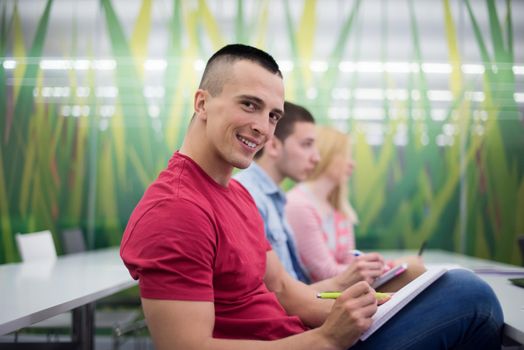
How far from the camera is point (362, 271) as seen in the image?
179 cm

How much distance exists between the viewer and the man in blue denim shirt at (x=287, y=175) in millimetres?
1829

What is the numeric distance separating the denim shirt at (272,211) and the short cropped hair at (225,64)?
802 millimetres

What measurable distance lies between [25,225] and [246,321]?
3783 mm

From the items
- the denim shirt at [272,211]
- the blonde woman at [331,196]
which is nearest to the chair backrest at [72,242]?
the blonde woman at [331,196]

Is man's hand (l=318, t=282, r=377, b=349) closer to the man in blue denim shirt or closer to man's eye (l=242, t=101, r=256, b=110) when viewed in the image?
man's eye (l=242, t=101, r=256, b=110)

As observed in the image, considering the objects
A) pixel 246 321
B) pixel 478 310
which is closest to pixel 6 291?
pixel 246 321

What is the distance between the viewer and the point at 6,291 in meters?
1.78

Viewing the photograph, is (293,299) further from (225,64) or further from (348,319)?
(225,64)

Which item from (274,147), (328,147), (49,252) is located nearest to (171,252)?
(274,147)

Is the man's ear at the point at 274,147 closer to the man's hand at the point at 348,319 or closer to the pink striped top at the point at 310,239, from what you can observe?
the pink striped top at the point at 310,239

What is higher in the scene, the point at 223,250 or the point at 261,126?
the point at 261,126

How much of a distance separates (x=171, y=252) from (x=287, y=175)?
58.0 inches

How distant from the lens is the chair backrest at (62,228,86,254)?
11.6 ft

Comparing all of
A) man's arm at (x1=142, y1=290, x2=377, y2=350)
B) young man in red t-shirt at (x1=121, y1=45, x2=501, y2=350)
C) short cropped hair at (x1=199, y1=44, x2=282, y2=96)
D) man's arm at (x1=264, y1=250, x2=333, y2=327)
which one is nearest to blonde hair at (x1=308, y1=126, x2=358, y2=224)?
man's arm at (x1=264, y1=250, x2=333, y2=327)
